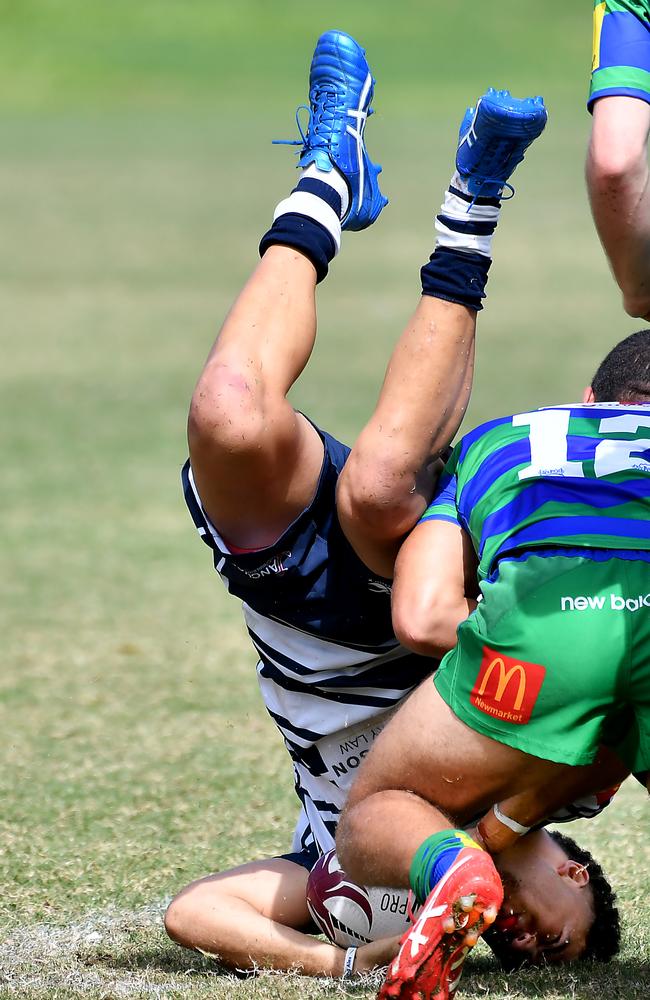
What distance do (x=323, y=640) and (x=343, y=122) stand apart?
1.21 meters

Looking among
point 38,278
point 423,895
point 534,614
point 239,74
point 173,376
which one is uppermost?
point 239,74

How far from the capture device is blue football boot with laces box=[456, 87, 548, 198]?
9.38ft

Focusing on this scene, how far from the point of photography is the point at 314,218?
3209 mm

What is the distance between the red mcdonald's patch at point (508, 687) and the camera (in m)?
2.38

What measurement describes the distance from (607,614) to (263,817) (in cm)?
181

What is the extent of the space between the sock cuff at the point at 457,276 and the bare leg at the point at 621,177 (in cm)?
68

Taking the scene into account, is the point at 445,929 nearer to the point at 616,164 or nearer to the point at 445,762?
the point at 445,762

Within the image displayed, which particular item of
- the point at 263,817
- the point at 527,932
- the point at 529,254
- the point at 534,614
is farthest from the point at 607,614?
the point at 529,254

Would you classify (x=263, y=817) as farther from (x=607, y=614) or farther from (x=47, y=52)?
(x=47, y=52)

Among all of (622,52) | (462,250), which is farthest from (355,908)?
(622,52)

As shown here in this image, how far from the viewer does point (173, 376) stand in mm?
11055

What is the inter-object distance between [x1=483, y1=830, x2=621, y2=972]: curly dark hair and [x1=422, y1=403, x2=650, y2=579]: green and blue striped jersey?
77cm

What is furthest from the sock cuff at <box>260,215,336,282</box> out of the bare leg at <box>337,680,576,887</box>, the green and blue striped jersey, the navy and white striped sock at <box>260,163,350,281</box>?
the bare leg at <box>337,680,576,887</box>

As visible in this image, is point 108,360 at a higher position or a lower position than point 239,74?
lower
